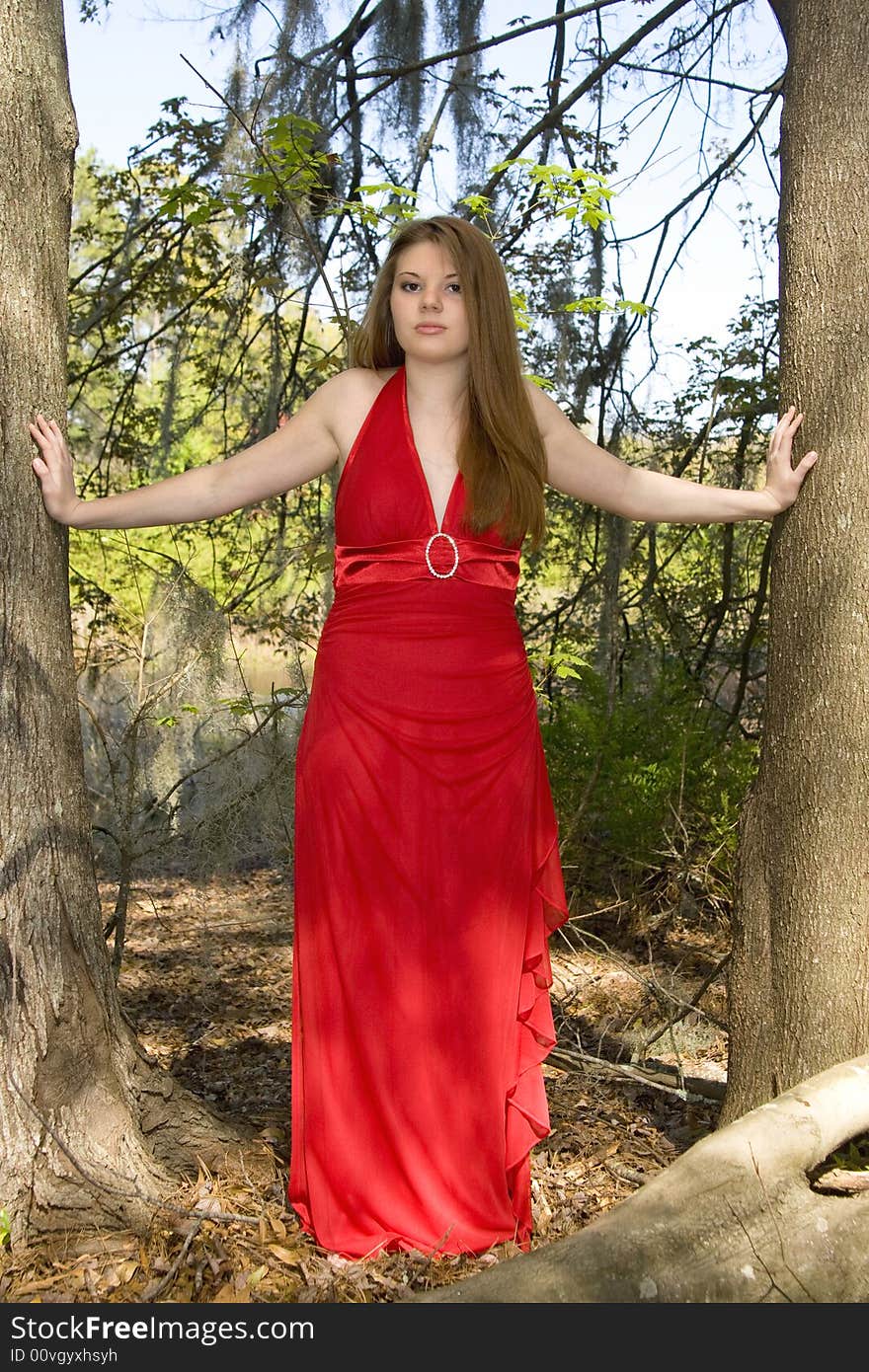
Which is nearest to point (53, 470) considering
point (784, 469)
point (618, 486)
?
point (618, 486)

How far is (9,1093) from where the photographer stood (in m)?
2.37

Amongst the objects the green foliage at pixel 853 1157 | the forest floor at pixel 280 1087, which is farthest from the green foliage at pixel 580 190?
the green foliage at pixel 853 1157

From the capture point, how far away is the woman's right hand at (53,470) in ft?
7.93

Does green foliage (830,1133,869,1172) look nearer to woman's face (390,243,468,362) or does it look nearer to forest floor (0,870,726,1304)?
forest floor (0,870,726,1304)

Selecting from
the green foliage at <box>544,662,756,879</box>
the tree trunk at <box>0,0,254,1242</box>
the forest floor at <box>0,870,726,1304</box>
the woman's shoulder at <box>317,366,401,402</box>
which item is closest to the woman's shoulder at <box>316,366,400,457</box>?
the woman's shoulder at <box>317,366,401,402</box>

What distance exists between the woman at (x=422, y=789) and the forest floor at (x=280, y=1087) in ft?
0.49

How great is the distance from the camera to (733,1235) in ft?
6.95

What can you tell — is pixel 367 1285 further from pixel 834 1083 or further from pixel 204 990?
pixel 204 990

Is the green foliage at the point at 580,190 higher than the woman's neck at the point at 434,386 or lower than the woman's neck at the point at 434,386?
higher

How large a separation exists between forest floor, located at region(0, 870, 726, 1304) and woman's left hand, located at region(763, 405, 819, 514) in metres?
1.29

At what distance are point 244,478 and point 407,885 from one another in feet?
2.98

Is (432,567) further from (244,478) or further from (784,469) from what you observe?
(784,469)

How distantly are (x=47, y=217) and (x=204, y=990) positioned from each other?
2720mm

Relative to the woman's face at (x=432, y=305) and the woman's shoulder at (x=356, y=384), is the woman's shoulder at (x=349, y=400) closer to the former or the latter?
the woman's shoulder at (x=356, y=384)
